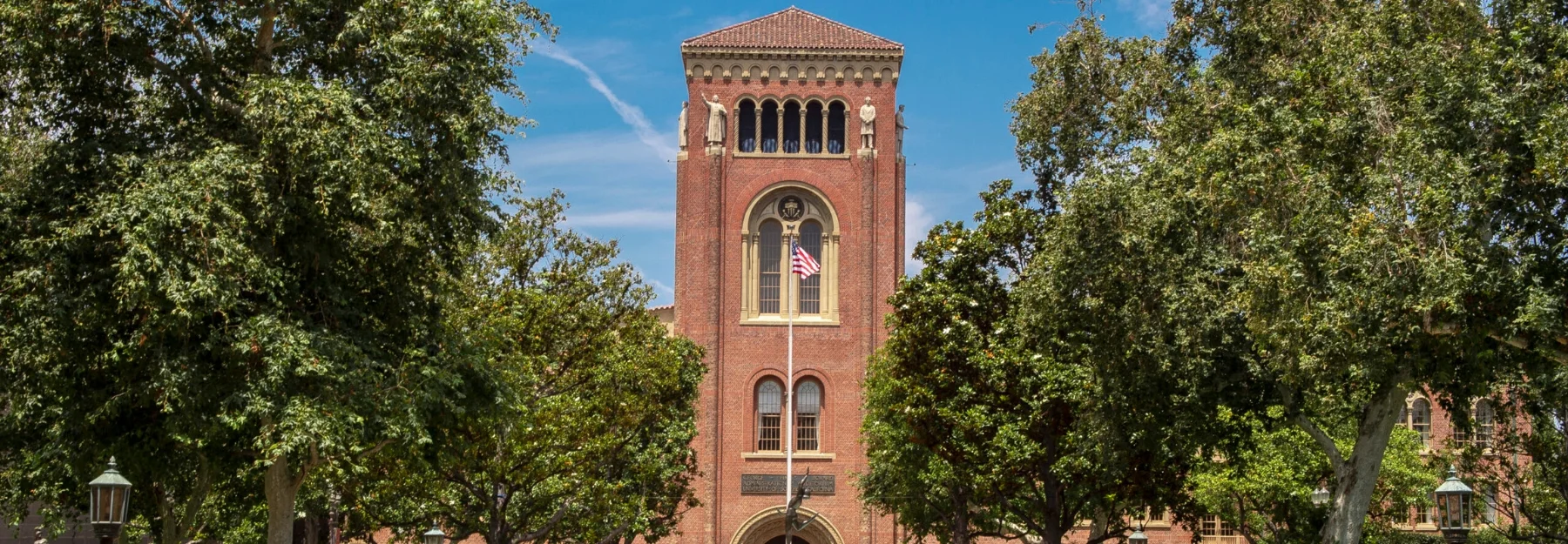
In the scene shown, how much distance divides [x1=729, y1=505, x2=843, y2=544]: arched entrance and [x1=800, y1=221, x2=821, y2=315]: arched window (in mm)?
6390

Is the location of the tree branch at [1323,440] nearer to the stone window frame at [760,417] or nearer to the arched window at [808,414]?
the arched window at [808,414]

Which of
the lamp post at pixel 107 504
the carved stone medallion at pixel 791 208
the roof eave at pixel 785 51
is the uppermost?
the roof eave at pixel 785 51

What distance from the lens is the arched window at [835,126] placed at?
167 ft

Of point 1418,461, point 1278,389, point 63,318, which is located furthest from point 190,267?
point 1418,461

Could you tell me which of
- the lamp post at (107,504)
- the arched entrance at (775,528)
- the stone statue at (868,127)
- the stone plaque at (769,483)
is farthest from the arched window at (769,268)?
the lamp post at (107,504)

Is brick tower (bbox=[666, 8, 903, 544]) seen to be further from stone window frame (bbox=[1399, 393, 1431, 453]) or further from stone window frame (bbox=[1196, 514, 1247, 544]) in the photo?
stone window frame (bbox=[1399, 393, 1431, 453])

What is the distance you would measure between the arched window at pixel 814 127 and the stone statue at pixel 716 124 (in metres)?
2.76

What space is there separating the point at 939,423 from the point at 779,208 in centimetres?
1956

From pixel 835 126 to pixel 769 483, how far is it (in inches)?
463

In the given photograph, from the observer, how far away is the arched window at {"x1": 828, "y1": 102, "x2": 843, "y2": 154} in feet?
167

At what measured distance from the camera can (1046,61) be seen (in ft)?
87.5

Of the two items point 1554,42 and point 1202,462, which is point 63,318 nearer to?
point 1554,42

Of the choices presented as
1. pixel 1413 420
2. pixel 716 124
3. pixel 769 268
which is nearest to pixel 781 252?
pixel 769 268

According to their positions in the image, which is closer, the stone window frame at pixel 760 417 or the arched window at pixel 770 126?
the stone window frame at pixel 760 417
